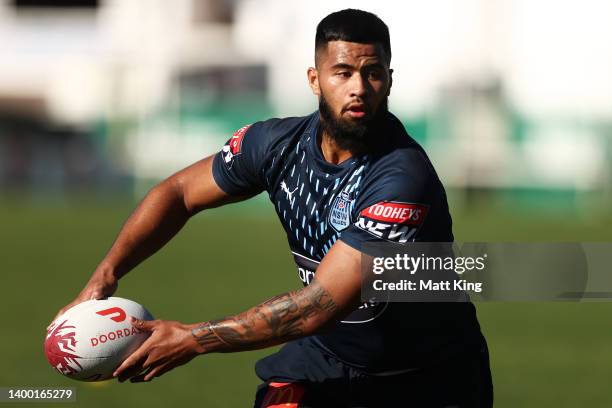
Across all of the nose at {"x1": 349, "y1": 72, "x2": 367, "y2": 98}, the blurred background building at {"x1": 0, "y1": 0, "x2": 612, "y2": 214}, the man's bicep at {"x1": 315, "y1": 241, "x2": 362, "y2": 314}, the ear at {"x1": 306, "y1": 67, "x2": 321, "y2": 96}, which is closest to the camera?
the man's bicep at {"x1": 315, "y1": 241, "x2": 362, "y2": 314}

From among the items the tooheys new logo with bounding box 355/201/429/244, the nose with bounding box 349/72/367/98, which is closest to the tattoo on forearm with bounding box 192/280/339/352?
the tooheys new logo with bounding box 355/201/429/244

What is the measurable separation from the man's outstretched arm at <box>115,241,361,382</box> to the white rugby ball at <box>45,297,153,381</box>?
0.22 m

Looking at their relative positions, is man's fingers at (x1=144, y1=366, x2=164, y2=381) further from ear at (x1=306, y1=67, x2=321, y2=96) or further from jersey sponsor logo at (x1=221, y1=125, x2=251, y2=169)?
ear at (x1=306, y1=67, x2=321, y2=96)

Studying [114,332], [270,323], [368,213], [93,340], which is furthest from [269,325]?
[93,340]

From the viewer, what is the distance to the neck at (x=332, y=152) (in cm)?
548

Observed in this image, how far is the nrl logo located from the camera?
210 inches

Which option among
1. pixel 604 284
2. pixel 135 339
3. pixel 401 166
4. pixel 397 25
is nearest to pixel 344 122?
pixel 401 166

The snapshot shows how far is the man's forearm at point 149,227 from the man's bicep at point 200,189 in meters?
0.04

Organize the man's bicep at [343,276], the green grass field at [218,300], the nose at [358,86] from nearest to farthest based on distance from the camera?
the man's bicep at [343,276], the nose at [358,86], the green grass field at [218,300]

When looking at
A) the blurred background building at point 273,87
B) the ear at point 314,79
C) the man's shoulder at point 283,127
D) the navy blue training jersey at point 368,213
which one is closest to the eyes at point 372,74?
the navy blue training jersey at point 368,213

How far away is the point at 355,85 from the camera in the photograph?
5258 millimetres

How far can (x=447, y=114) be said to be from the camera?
77.7ft

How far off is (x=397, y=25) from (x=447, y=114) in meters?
14.1

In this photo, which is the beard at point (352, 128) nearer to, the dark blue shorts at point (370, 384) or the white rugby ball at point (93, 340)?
the dark blue shorts at point (370, 384)
